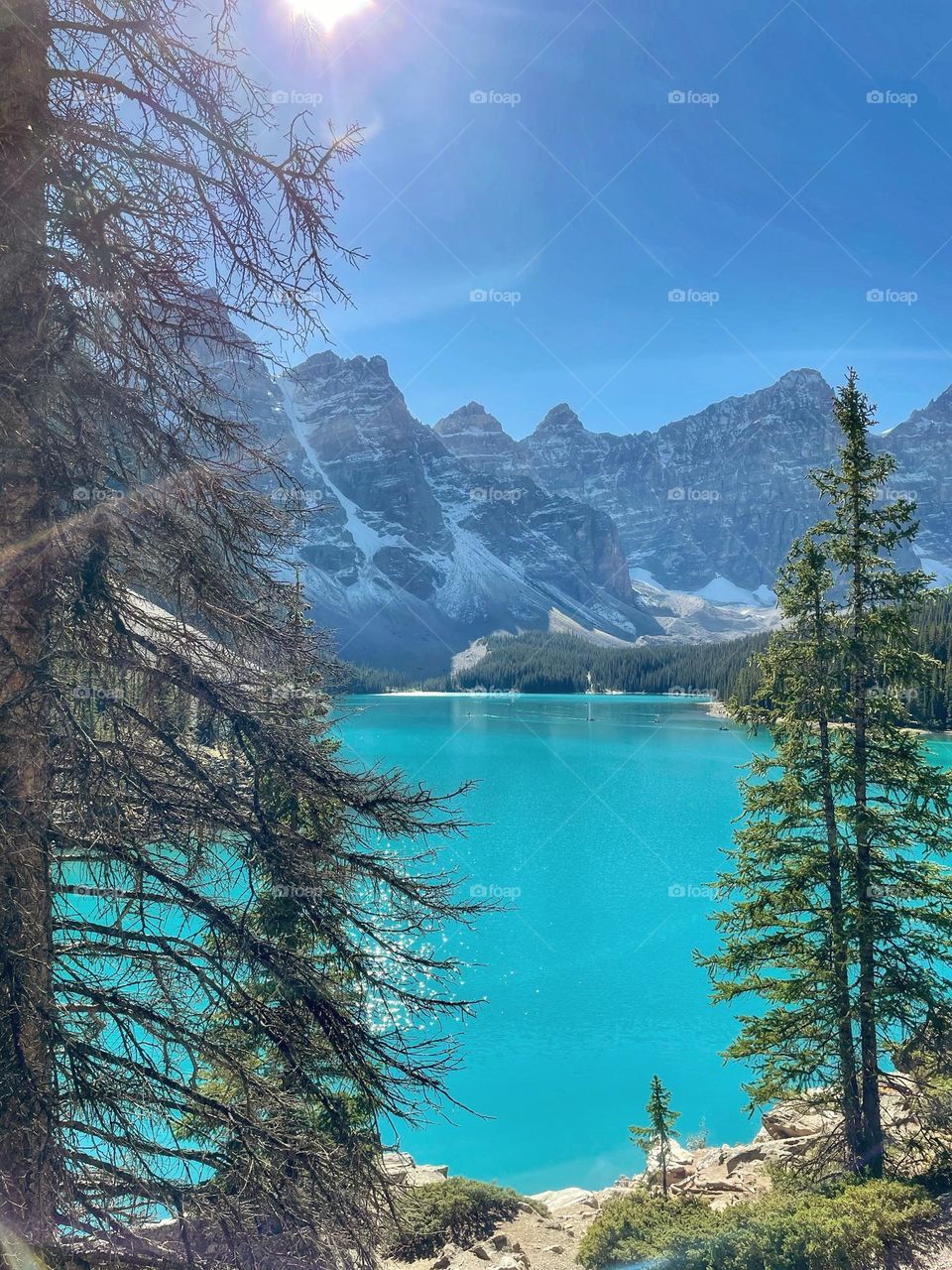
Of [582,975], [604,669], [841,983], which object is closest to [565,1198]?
[841,983]

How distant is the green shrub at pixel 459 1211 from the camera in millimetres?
9789

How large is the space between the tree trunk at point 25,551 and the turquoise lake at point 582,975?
5.13ft

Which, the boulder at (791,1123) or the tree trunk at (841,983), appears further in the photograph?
the boulder at (791,1123)

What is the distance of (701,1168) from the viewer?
1332cm

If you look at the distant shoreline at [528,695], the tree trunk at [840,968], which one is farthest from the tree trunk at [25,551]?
the distant shoreline at [528,695]

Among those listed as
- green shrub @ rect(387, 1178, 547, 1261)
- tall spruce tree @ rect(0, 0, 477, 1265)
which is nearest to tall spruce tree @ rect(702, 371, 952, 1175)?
green shrub @ rect(387, 1178, 547, 1261)

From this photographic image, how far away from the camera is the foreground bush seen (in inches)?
248

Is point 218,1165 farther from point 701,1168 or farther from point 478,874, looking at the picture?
point 478,874

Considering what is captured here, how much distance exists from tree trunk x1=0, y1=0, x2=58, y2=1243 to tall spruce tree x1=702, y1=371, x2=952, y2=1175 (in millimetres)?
8967

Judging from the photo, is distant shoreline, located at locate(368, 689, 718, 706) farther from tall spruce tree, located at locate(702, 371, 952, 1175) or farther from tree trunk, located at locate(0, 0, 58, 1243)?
tree trunk, located at locate(0, 0, 58, 1243)

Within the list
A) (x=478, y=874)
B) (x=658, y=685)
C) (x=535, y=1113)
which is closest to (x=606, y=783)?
(x=478, y=874)

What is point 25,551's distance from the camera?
3.05m

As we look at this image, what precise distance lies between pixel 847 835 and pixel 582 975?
638 inches

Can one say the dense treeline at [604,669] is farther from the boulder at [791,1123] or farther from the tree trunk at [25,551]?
the tree trunk at [25,551]
